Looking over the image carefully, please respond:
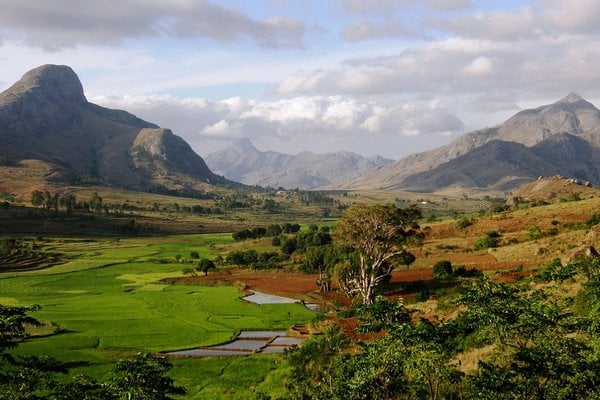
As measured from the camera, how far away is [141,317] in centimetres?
7425

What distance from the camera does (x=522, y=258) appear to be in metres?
83.1

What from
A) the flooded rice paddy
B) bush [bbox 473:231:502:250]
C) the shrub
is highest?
the shrub

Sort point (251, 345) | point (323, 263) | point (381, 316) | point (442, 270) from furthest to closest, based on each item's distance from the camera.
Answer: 1. point (323, 263)
2. point (442, 270)
3. point (251, 345)
4. point (381, 316)

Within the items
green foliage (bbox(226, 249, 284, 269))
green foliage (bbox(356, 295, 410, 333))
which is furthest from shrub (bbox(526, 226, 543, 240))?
green foliage (bbox(356, 295, 410, 333))

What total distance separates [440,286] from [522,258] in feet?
54.0

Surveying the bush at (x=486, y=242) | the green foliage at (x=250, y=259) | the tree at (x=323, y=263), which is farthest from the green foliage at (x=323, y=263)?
the bush at (x=486, y=242)

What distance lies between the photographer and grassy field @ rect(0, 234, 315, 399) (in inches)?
1933

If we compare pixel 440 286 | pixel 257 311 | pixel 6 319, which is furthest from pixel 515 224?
pixel 6 319

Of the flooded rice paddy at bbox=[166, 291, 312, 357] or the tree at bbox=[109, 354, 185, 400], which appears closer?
the tree at bbox=[109, 354, 185, 400]

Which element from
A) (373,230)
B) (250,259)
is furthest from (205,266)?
(373,230)

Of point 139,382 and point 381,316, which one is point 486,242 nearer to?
point 381,316

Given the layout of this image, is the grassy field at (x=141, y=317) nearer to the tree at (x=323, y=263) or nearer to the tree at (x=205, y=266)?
the tree at (x=205, y=266)

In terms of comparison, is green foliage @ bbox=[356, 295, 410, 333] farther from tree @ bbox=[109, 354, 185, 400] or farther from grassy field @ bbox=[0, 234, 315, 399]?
grassy field @ bbox=[0, 234, 315, 399]

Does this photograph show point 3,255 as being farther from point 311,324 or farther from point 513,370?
point 513,370
